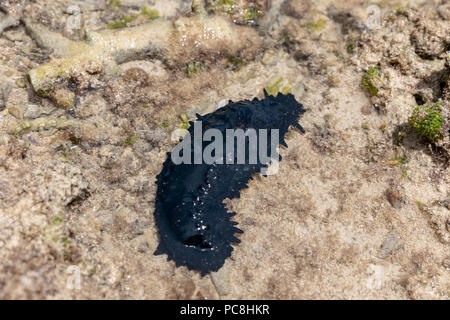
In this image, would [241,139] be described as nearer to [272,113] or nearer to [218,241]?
[272,113]

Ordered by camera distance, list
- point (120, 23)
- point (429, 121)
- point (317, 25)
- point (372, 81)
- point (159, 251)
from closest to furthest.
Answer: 1. point (159, 251)
2. point (429, 121)
3. point (372, 81)
4. point (120, 23)
5. point (317, 25)

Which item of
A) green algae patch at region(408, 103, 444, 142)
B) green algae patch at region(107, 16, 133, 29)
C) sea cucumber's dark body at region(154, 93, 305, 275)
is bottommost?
sea cucumber's dark body at region(154, 93, 305, 275)

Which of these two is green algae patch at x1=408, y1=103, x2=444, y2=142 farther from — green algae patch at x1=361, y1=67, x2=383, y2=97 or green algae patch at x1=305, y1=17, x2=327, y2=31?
green algae patch at x1=305, y1=17, x2=327, y2=31

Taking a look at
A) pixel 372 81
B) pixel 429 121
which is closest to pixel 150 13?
pixel 372 81

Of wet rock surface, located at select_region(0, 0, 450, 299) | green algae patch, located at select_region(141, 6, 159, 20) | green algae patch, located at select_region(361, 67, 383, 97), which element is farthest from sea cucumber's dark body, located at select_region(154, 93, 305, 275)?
green algae patch, located at select_region(141, 6, 159, 20)

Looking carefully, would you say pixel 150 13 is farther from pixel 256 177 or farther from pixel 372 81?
pixel 372 81

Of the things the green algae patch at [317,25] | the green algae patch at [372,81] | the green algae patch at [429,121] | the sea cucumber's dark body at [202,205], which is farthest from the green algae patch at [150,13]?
the green algae patch at [429,121]

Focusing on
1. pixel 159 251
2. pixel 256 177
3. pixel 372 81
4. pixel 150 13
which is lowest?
pixel 159 251

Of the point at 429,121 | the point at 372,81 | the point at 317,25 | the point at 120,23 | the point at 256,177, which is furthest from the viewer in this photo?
the point at 317,25
